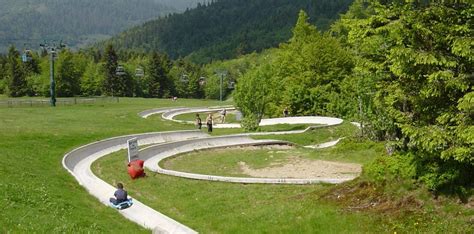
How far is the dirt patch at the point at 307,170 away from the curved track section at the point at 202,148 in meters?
1.97

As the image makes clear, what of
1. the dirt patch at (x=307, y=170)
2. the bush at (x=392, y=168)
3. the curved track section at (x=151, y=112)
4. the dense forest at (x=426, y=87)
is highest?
the dense forest at (x=426, y=87)

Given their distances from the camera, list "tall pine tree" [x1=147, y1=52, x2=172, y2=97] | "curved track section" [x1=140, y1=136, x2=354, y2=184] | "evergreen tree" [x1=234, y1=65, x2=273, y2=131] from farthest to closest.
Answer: "tall pine tree" [x1=147, y1=52, x2=172, y2=97], "evergreen tree" [x1=234, y1=65, x2=273, y2=131], "curved track section" [x1=140, y1=136, x2=354, y2=184]

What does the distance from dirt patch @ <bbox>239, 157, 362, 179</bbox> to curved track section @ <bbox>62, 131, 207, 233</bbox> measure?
6.84 m

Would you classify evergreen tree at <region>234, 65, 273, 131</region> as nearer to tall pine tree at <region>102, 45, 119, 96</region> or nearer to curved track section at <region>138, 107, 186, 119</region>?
curved track section at <region>138, 107, 186, 119</region>

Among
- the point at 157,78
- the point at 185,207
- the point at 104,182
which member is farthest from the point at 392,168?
the point at 157,78

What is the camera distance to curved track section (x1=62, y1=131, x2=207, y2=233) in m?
16.5

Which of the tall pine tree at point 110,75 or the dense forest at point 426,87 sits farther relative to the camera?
the tall pine tree at point 110,75

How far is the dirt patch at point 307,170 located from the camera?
23.0 metres

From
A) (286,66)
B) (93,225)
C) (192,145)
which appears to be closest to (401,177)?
(93,225)

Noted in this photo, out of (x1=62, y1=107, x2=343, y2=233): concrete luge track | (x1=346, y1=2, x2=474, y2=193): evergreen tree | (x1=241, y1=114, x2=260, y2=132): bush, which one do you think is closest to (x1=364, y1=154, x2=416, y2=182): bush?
(x1=346, y1=2, x2=474, y2=193): evergreen tree

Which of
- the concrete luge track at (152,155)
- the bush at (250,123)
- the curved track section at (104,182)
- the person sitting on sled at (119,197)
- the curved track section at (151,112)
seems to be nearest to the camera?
the curved track section at (104,182)

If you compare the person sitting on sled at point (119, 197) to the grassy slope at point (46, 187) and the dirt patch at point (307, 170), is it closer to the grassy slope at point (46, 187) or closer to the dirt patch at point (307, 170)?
the grassy slope at point (46, 187)

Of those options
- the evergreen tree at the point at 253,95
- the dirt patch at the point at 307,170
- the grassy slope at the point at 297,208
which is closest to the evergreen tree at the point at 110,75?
the evergreen tree at the point at 253,95

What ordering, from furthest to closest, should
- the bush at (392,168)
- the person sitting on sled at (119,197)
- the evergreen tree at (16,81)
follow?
the evergreen tree at (16,81) < the person sitting on sled at (119,197) < the bush at (392,168)
